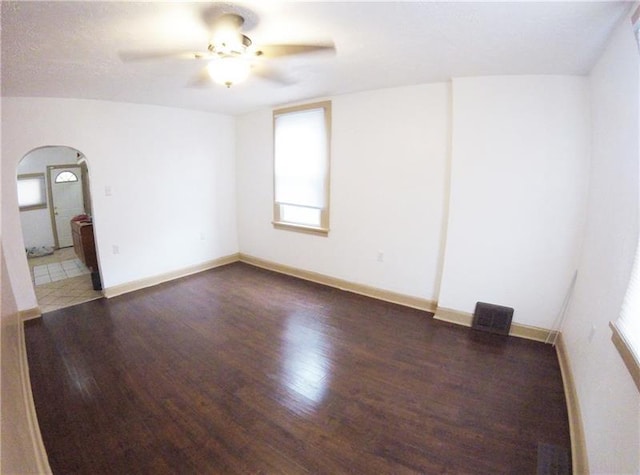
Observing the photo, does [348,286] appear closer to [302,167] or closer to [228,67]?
[302,167]

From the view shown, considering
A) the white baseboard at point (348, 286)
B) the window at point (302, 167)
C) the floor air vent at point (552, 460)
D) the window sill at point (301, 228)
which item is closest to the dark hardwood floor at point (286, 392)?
the floor air vent at point (552, 460)

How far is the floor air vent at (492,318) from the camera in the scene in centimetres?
300

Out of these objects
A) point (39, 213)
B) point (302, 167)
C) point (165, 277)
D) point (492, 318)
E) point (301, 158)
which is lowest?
point (165, 277)

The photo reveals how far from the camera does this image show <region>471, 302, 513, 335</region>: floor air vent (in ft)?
9.85

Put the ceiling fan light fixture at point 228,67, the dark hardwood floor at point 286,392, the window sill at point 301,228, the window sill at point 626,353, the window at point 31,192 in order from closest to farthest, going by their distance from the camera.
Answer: the window sill at point 626,353
the dark hardwood floor at point 286,392
the ceiling fan light fixture at point 228,67
the window sill at point 301,228
the window at point 31,192

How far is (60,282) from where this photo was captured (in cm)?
453

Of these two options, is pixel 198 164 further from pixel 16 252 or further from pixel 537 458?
pixel 537 458

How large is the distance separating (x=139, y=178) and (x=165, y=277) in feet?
4.81

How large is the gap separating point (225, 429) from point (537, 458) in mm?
1918

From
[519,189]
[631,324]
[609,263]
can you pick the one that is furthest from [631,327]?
[519,189]

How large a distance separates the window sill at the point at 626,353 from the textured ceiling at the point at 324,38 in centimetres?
173

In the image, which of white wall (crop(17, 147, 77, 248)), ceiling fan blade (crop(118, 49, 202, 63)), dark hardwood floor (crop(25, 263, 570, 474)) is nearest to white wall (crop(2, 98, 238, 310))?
dark hardwood floor (crop(25, 263, 570, 474))

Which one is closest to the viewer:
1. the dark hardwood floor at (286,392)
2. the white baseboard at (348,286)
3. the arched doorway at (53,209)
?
the dark hardwood floor at (286,392)

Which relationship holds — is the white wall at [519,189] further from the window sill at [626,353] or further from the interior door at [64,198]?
the interior door at [64,198]
